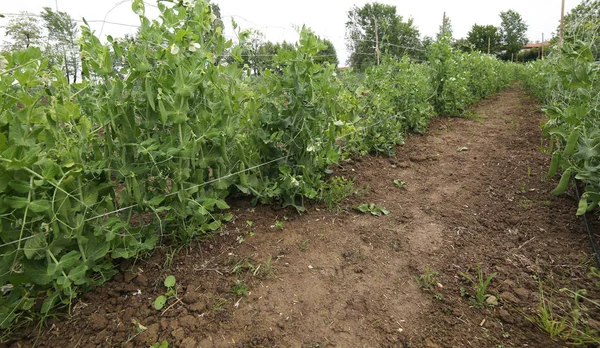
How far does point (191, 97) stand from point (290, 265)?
118 cm

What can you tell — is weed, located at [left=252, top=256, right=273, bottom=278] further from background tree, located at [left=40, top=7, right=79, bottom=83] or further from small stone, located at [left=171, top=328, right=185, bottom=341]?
background tree, located at [left=40, top=7, right=79, bottom=83]

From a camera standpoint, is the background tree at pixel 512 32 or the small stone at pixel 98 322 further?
the background tree at pixel 512 32

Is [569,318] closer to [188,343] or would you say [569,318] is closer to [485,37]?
[188,343]

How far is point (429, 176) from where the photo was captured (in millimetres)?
3686

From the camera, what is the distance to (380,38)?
15789 millimetres

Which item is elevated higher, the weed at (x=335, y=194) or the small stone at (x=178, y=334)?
the weed at (x=335, y=194)

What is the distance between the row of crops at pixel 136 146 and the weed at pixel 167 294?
0.80 ft

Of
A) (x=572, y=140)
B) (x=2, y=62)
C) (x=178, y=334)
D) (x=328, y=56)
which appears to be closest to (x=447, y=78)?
(x=328, y=56)

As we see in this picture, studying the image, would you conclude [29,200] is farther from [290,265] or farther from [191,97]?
[290,265]

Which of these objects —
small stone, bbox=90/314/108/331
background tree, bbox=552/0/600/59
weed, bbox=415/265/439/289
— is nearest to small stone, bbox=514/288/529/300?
weed, bbox=415/265/439/289

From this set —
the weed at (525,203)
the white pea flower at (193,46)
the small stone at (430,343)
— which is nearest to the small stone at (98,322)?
the white pea flower at (193,46)

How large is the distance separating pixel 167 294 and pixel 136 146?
821 mm

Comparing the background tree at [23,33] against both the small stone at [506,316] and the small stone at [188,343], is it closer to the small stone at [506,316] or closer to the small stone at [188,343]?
the small stone at [188,343]

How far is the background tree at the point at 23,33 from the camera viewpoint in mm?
2158
